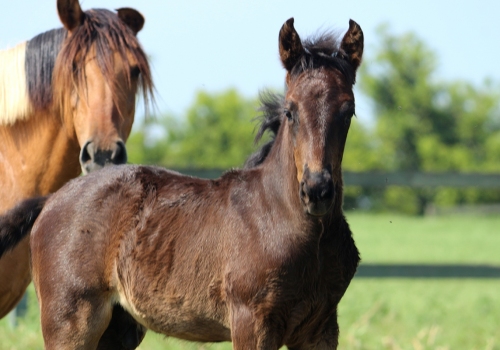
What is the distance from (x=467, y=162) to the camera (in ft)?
151

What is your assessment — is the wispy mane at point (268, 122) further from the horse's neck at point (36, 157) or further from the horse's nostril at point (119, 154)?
the horse's neck at point (36, 157)

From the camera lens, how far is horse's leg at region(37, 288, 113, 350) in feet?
11.2

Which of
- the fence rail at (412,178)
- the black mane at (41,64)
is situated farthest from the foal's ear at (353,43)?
the fence rail at (412,178)

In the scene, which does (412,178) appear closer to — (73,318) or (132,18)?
(132,18)

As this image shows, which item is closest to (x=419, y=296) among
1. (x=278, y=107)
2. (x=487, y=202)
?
(x=278, y=107)

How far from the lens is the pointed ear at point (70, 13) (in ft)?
14.3

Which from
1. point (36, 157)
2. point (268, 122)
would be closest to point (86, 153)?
point (36, 157)

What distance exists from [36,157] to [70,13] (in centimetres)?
91

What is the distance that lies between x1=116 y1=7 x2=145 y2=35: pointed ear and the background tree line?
4120 cm

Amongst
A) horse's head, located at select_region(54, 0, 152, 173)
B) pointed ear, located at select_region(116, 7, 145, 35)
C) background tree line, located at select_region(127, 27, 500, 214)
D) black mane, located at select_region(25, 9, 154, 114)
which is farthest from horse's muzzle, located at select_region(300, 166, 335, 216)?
background tree line, located at select_region(127, 27, 500, 214)

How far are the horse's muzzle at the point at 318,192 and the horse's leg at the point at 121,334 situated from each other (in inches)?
53.6

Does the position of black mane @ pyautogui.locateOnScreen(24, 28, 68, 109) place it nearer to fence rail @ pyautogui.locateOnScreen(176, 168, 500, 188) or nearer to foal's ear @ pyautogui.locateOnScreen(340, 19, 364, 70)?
foal's ear @ pyautogui.locateOnScreen(340, 19, 364, 70)

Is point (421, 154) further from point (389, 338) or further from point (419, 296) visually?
point (389, 338)

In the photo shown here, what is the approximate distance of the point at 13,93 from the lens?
439 cm
